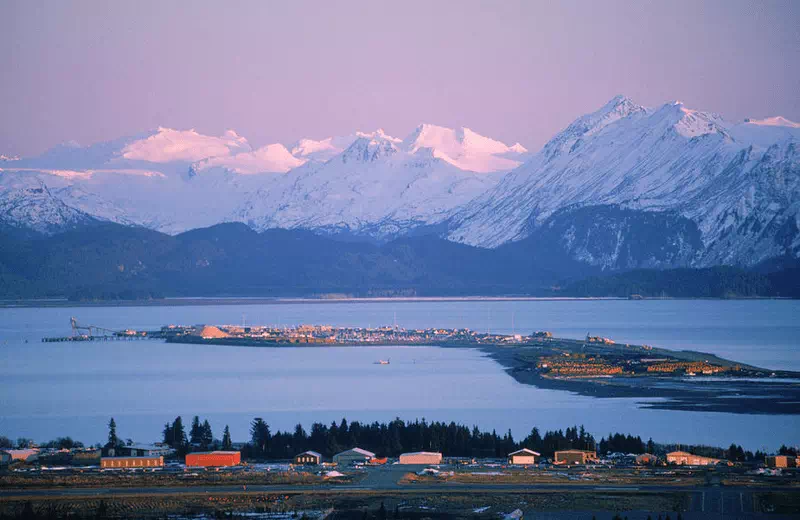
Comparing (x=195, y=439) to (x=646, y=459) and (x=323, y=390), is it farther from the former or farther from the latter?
(x=323, y=390)

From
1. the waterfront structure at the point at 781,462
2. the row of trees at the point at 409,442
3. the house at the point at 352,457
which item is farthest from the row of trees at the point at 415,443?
the waterfront structure at the point at 781,462

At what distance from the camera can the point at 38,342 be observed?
135 m

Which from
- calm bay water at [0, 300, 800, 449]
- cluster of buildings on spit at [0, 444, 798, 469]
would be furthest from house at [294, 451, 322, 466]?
calm bay water at [0, 300, 800, 449]

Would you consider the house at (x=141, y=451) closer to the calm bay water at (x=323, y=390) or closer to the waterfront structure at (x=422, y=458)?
the calm bay water at (x=323, y=390)

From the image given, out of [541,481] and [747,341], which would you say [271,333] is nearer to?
[747,341]

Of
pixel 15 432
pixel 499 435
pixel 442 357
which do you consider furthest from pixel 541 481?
pixel 442 357

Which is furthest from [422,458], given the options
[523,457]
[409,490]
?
[409,490]

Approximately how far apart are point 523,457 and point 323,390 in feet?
A: 99.7

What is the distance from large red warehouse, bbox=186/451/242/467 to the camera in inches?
2010

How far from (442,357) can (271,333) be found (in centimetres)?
3119

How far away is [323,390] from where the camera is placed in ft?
264

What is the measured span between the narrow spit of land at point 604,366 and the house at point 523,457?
1741 cm

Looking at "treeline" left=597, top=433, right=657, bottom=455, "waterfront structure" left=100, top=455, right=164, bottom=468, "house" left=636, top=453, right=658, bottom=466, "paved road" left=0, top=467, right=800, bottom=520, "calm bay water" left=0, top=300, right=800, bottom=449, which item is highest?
"calm bay water" left=0, top=300, right=800, bottom=449

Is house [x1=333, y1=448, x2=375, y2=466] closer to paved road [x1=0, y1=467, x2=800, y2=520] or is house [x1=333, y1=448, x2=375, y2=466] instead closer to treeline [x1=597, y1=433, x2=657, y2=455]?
paved road [x1=0, y1=467, x2=800, y2=520]
